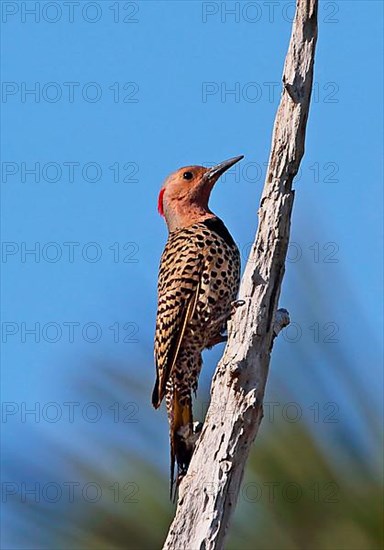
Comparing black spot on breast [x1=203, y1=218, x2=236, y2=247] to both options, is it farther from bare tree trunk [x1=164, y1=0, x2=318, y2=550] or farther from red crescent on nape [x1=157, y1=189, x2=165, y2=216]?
bare tree trunk [x1=164, y1=0, x2=318, y2=550]

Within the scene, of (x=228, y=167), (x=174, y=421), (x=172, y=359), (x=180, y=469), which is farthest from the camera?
(x=228, y=167)

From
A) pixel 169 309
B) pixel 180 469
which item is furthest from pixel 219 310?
pixel 180 469

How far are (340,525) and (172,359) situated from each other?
1.79 metres

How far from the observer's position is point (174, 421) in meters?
4.70

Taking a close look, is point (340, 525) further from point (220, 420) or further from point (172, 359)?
point (172, 359)

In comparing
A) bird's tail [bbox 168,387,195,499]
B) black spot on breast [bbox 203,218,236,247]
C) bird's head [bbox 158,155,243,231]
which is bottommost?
bird's tail [bbox 168,387,195,499]

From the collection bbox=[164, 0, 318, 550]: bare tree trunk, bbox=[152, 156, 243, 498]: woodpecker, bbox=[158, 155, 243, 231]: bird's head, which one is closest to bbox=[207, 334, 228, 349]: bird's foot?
bbox=[152, 156, 243, 498]: woodpecker

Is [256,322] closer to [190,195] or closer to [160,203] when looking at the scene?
[190,195]

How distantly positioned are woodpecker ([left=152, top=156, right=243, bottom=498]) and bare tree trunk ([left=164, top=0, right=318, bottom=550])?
115cm

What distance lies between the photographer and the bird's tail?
13.5ft

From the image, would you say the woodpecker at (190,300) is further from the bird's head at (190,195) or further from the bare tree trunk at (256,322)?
the bare tree trunk at (256,322)

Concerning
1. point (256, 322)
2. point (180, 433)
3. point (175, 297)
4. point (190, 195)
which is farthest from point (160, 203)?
point (256, 322)

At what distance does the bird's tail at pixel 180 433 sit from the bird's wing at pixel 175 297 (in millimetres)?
192

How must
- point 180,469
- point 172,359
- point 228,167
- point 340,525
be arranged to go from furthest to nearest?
point 228,167, point 172,359, point 180,469, point 340,525
